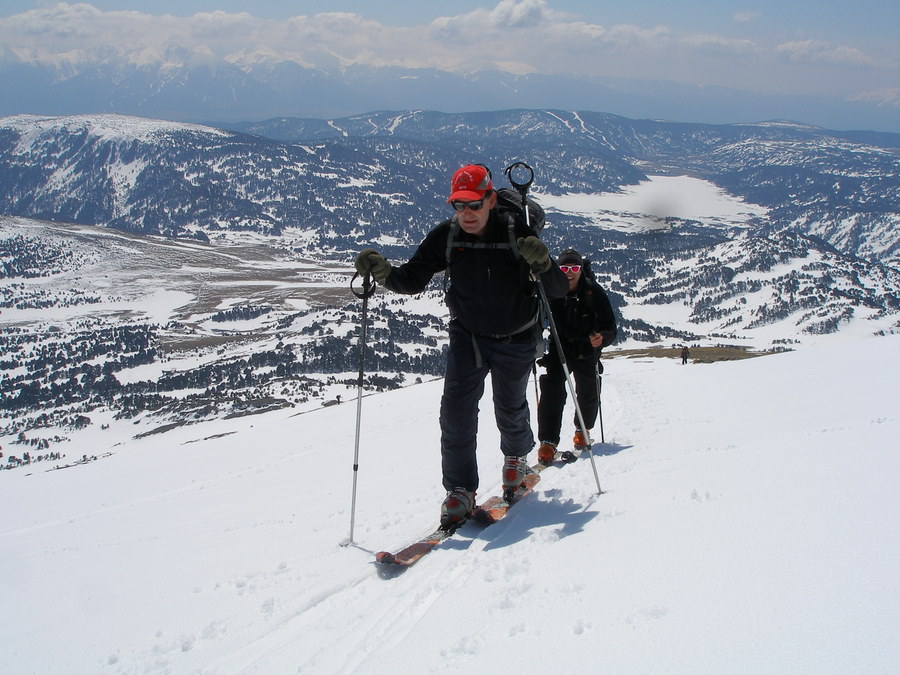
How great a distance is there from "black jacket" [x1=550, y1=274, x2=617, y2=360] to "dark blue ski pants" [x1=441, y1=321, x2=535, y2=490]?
99.8 inches

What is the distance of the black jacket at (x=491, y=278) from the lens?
518 cm

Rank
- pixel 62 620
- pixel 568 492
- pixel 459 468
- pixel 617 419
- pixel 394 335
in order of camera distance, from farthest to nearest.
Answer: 1. pixel 394 335
2. pixel 617 419
3. pixel 568 492
4. pixel 459 468
5. pixel 62 620

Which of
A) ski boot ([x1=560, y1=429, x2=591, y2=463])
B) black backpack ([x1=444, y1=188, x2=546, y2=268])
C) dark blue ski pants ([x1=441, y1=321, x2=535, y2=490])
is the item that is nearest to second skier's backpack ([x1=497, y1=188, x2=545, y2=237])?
black backpack ([x1=444, y1=188, x2=546, y2=268])

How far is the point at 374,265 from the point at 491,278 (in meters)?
1.14

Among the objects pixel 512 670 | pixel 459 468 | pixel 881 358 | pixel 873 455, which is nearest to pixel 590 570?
pixel 512 670

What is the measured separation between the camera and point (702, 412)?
1028 cm

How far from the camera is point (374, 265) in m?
5.47

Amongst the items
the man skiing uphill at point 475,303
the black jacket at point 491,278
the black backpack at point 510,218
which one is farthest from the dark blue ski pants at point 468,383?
the black backpack at point 510,218

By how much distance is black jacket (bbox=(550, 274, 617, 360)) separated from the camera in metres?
7.92

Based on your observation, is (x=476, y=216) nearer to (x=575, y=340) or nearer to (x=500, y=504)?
(x=500, y=504)

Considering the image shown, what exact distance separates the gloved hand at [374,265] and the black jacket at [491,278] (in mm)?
82

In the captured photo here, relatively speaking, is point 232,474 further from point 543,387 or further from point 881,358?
point 881,358

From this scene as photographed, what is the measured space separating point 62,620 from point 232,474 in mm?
8644

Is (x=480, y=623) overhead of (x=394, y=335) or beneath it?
overhead
